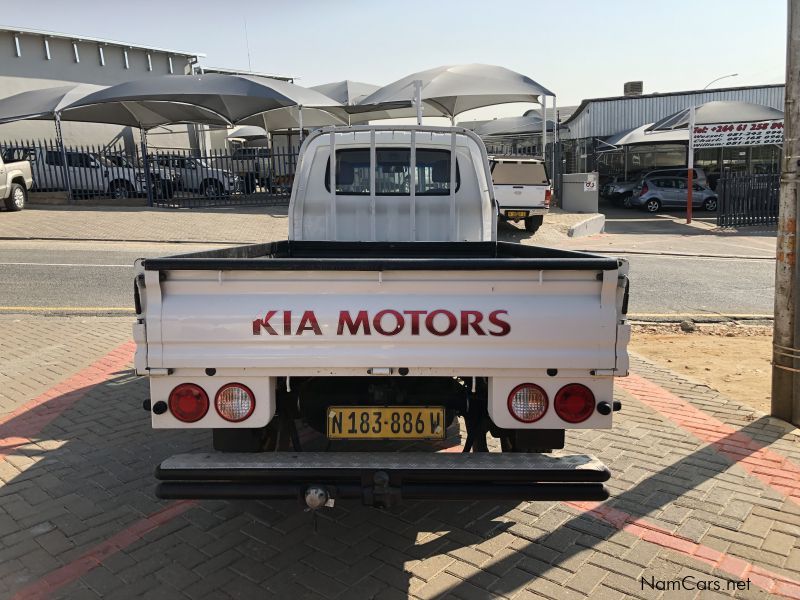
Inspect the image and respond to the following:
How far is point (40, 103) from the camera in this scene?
85.6 feet

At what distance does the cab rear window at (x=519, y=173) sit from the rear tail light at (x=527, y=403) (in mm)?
15242

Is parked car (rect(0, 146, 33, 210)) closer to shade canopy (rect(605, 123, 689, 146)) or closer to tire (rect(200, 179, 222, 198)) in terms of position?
tire (rect(200, 179, 222, 198))

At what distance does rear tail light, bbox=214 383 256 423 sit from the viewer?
121 inches

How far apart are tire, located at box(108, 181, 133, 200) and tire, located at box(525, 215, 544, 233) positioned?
14.5 metres

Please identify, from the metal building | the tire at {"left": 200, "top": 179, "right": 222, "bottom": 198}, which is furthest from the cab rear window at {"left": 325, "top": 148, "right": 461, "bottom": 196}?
the metal building

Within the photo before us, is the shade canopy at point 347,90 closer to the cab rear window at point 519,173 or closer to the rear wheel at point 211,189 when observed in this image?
the rear wheel at point 211,189

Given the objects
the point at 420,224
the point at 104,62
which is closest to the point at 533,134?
the point at 104,62

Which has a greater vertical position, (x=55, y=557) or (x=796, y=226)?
(x=796, y=226)

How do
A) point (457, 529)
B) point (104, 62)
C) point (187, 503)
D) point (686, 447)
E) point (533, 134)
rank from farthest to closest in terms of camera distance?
point (533, 134), point (104, 62), point (686, 447), point (187, 503), point (457, 529)

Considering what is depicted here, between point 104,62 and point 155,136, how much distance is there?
4353mm

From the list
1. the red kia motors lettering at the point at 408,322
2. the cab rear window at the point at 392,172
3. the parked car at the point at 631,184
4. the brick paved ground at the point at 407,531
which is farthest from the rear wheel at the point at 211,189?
the red kia motors lettering at the point at 408,322

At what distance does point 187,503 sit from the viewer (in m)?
3.87

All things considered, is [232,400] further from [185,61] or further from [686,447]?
[185,61]

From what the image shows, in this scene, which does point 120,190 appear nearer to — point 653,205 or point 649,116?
point 653,205
